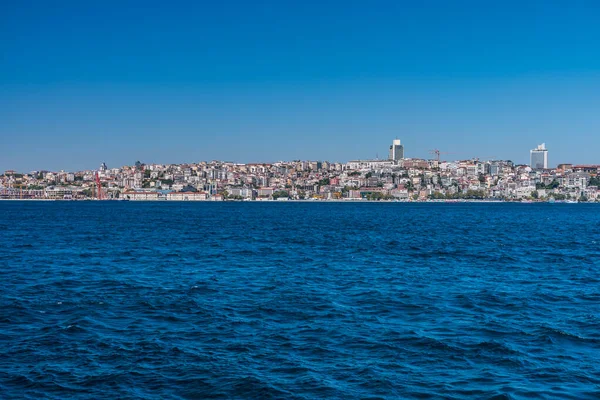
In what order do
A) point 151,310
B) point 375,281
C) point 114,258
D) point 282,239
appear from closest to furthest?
point 151,310
point 375,281
point 114,258
point 282,239

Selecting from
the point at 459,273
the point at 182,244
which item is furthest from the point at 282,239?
the point at 459,273

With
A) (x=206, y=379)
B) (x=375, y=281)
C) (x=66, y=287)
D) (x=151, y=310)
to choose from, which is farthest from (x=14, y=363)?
(x=375, y=281)

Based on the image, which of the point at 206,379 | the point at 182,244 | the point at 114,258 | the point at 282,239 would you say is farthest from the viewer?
the point at 282,239

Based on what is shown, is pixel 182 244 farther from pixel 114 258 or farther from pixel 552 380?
pixel 552 380

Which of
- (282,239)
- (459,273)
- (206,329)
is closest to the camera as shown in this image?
(206,329)

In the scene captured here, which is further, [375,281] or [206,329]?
[375,281]

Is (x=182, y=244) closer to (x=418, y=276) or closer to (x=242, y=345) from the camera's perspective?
(x=418, y=276)
